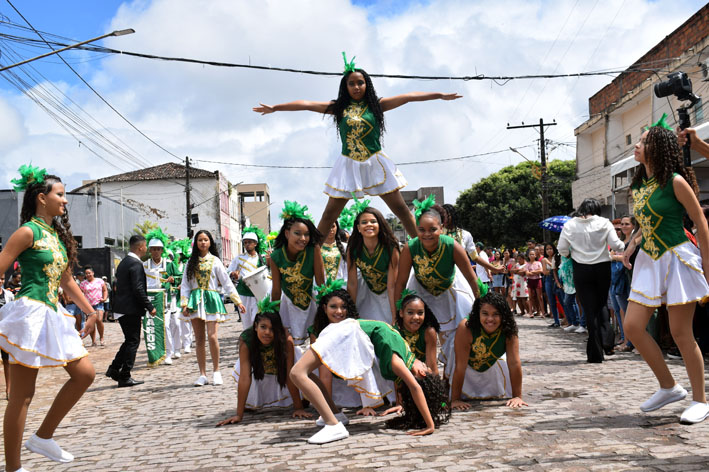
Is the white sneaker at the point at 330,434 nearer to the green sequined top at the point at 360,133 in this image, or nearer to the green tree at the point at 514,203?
the green sequined top at the point at 360,133

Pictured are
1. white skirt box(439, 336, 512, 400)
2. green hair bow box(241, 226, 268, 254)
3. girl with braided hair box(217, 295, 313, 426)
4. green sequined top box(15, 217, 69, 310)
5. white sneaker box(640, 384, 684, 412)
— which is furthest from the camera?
green hair bow box(241, 226, 268, 254)

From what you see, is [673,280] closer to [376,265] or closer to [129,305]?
[376,265]

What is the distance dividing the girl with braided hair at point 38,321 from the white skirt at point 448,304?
3050mm

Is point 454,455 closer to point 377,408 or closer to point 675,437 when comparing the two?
point 675,437

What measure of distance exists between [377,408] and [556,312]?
A: 27.8 ft

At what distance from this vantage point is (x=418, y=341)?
19.4 ft

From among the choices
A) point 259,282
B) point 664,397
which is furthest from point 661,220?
point 259,282

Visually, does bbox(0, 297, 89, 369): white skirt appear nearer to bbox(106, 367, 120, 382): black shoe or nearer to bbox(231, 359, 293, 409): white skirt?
bbox(231, 359, 293, 409): white skirt

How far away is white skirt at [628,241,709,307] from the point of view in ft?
15.2

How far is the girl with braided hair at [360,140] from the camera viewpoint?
6672 millimetres

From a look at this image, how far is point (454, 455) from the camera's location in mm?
4195

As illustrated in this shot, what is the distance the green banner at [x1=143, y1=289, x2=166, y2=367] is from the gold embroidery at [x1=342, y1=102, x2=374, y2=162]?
5698 millimetres

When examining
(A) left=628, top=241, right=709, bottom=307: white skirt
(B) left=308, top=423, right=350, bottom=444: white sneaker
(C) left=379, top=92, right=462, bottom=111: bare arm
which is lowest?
(B) left=308, top=423, right=350, bottom=444: white sneaker


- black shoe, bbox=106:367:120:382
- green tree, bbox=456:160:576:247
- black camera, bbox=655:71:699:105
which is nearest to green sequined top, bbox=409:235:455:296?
black camera, bbox=655:71:699:105
